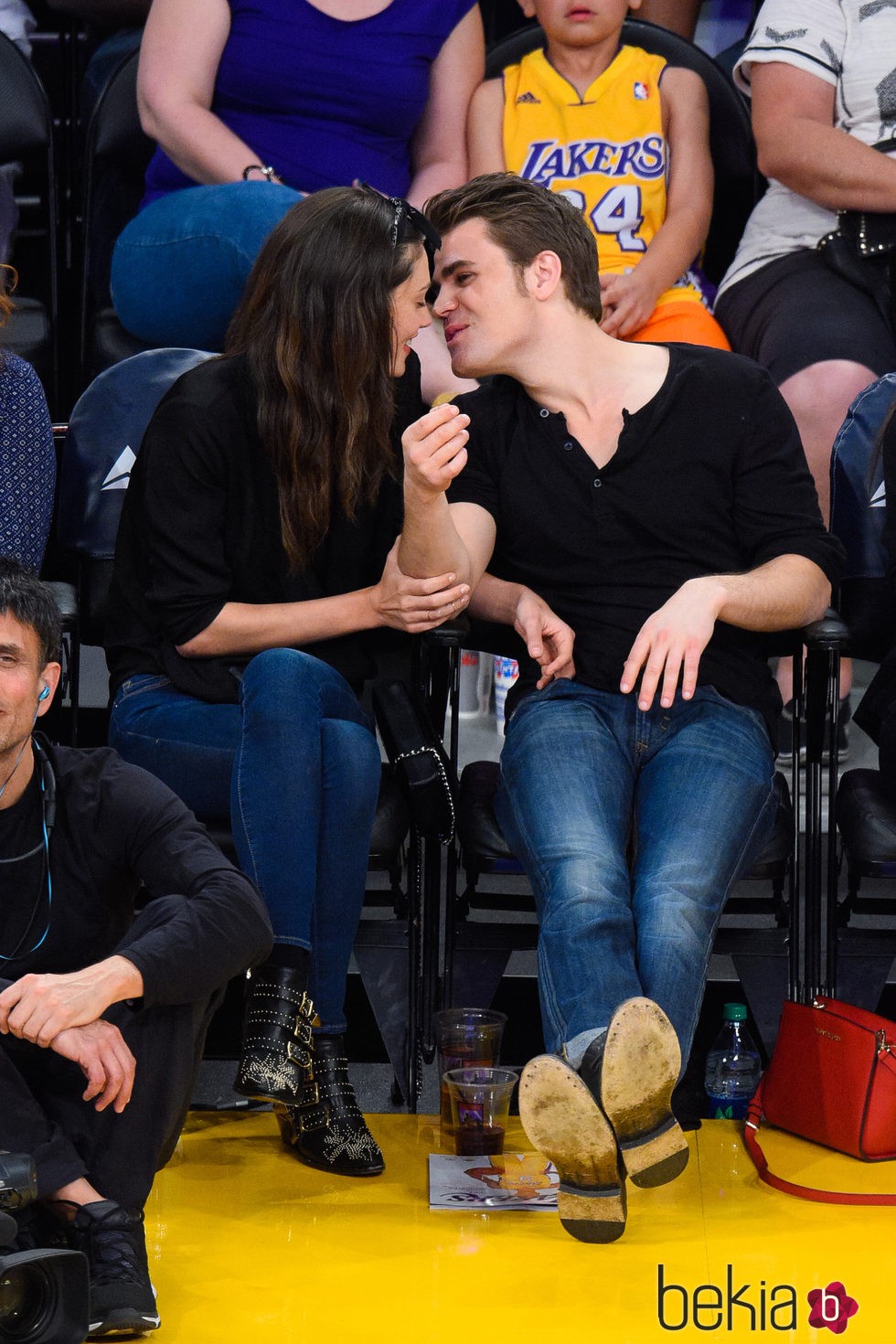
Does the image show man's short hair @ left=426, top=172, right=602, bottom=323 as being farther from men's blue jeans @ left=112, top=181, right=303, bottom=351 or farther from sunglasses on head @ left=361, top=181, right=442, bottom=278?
men's blue jeans @ left=112, top=181, right=303, bottom=351

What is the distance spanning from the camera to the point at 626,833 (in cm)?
240

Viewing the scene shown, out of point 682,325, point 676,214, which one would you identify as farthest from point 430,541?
point 676,214

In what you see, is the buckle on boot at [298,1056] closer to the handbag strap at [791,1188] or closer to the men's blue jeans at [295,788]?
the men's blue jeans at [295,788]


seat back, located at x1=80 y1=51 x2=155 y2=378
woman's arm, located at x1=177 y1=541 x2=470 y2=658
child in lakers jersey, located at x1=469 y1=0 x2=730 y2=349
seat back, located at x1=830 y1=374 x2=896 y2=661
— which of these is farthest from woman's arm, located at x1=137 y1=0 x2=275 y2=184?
seat back, located at x1=830 y1=374 x2=896 y2=661

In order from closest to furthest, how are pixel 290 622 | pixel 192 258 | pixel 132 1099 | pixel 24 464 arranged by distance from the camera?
pixel 132 1099
pixel 290 622
pixel 24 464
pixel 192 258

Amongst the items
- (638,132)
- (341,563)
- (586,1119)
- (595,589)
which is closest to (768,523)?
(595,589)

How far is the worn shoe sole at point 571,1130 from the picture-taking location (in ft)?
6.41

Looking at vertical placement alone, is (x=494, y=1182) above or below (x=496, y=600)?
below

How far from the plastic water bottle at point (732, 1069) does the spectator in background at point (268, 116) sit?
156 centimetres

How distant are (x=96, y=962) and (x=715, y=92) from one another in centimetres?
234

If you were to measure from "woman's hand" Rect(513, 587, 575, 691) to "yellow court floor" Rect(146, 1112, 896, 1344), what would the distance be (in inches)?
27.7

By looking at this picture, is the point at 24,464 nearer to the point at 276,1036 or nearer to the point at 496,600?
the point at 496,600

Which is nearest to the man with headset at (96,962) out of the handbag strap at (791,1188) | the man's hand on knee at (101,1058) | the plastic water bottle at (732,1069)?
the man's hand on knee at (101,1058)

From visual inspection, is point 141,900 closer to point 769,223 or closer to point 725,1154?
point 725,1154
